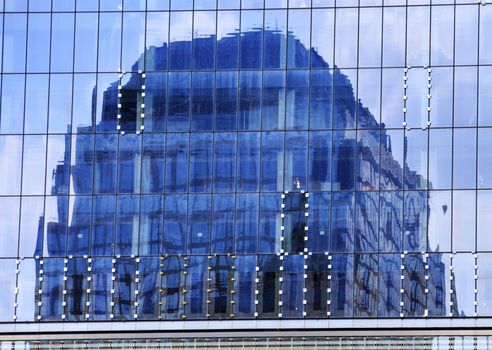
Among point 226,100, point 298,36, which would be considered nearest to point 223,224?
point 226,100

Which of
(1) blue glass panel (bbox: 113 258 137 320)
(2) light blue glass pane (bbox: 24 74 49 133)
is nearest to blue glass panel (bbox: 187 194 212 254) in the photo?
(1) blue glass panel (bbox: 113 258 137 320)

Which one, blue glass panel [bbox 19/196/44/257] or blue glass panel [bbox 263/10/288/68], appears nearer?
blue glass panel [bbox 263/10/288/68]

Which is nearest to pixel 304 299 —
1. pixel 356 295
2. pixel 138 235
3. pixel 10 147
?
pixel 356 295

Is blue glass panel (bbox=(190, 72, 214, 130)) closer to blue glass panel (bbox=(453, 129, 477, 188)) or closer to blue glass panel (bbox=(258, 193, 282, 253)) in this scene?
blue glass panel (bbox=(258, 193, 282, 253))

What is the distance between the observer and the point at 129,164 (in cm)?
7375

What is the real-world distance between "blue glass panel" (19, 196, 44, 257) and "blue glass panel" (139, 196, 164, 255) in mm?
3850

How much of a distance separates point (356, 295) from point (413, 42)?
9.61 m

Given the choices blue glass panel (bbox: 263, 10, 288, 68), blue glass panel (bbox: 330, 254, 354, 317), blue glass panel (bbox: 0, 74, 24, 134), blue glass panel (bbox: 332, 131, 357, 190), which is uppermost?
blue glass panel (bbox: 263, 10, 288, 68)

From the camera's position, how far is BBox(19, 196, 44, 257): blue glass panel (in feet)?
242

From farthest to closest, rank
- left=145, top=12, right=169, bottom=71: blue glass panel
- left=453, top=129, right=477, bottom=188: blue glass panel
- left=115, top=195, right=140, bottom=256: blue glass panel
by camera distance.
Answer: left=145, top=12, right=169, bottom=71: blue glass panel → left=115, top=195, right=140, bottom=256: blue glass panel → left=453, top=129, right=477, bottom=188: blue glass panel

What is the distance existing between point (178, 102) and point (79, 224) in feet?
19.3

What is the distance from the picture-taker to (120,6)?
7494 cm

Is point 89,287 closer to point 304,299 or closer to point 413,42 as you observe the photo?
point 304,299

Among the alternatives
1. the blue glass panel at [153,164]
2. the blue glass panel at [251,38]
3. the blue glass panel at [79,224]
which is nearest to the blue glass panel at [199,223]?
the blue glass panel at [153,164]
